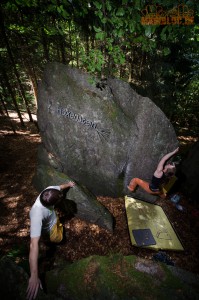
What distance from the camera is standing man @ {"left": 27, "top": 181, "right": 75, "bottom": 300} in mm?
2401

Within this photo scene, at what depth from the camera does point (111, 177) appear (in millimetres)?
6207

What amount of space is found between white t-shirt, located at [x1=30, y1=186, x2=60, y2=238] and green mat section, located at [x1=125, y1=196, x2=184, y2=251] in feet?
7.57

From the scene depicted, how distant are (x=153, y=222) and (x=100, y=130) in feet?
10.8

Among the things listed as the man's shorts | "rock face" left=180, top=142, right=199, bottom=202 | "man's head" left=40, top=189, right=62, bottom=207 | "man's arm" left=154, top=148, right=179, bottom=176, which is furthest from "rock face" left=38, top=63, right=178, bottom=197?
"man's head" left=40, top=189, right=62, bottom=207

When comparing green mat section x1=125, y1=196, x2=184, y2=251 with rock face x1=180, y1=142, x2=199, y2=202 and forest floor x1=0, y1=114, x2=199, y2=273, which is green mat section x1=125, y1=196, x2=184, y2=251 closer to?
forest floor x1=0, y1=114, x2=199, y2=273

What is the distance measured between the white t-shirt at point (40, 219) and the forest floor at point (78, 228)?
78cm

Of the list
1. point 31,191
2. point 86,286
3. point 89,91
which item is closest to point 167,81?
point 89,91

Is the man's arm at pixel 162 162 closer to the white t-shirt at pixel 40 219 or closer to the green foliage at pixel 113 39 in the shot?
the green foliage at pixel 113 39

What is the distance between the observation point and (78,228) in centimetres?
525

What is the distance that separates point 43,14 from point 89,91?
4252 millimetres

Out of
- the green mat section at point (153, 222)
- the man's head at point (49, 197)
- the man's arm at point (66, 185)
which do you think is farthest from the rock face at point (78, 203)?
the man's head at point (49, 197)

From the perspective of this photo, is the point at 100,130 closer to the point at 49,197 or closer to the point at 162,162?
the point at 162,162

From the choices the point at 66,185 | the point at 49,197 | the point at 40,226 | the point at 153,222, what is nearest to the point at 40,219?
the point at 40,226

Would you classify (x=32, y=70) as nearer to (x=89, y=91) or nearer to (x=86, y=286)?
(x=89, y=91)
